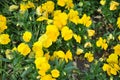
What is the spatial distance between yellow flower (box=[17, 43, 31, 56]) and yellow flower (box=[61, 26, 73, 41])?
0.29m

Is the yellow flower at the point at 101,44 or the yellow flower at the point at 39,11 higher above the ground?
the yellow flower at the point at 39,11

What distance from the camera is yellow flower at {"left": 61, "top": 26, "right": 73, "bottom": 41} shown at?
2713mm

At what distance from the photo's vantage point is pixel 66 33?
8.91 ft

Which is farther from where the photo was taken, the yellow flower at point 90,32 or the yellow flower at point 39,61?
the yellow flower at point 90,32

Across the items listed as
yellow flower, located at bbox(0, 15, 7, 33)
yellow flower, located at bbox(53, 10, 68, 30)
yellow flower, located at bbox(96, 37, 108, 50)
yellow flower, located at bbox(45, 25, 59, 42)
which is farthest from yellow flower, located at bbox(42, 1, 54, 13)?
yellow flower, located at bbox(96, 37, 108, 50)

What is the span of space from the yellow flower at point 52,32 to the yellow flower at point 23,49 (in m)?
0.19

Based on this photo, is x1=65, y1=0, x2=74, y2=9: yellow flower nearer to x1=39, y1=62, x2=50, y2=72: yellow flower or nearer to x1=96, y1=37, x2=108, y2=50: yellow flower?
x1=96, y1=37, x2=108, y2=50: yellow flower

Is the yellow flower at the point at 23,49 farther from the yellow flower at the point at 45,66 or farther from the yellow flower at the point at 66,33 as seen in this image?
the yellow flower at the point at 66,33

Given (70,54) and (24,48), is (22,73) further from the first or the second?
(70,54)

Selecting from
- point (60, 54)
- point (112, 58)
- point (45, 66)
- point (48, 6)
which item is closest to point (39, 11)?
point (48, 6)

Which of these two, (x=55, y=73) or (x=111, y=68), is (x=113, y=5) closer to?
(x=111, y=68)

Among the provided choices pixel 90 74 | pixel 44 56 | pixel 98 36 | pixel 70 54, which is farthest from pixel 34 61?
pixel 98 36

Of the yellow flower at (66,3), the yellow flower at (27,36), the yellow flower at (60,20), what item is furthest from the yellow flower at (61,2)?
the yellow flower at (27,36)

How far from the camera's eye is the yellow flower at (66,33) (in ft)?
8.90
